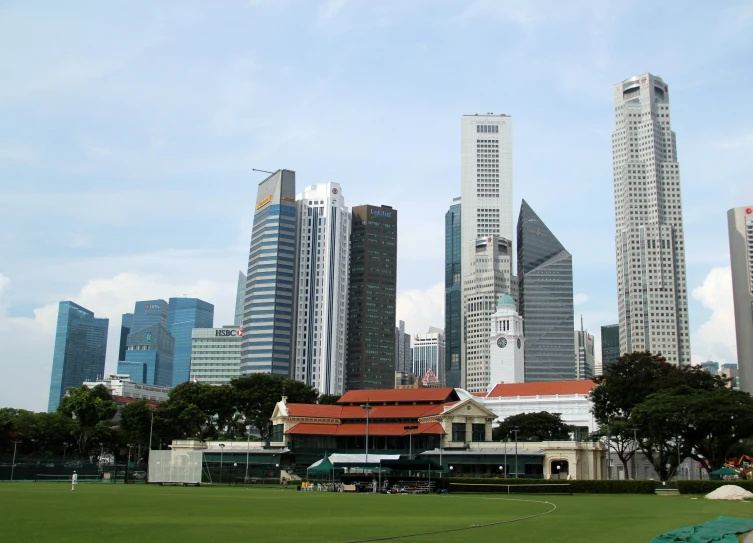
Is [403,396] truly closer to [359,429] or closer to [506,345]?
[359,429]

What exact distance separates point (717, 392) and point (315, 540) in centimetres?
7222

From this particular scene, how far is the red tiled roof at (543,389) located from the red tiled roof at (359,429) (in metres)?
50.2

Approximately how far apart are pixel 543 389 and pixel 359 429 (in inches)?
2177

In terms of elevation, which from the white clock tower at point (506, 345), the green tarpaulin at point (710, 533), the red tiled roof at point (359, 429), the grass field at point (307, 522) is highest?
the white clock tower at point (506, 345)

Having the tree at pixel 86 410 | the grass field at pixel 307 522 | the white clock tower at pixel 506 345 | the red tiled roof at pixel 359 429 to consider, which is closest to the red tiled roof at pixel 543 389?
the white clock tower at pixel 506 345

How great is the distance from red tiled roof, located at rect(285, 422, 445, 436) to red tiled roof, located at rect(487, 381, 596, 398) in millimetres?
50174

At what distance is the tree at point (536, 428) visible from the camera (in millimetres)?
122512

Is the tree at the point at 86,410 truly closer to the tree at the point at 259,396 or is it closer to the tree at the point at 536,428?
the tree at the point at 259,396

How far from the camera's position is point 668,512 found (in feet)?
129

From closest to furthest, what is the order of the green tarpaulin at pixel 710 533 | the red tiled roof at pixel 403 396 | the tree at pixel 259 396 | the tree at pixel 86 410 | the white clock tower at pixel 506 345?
the green tarpaulin at pixel 710 533 < the tree at pixel 86 410 < the red tiled roof at pixel 403 396 < the tree at pixel 259 396 < the white clock tower at pixel 506 345

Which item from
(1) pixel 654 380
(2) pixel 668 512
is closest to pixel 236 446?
(1) pixel 654 380

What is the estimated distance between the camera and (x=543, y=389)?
154000 millimetres

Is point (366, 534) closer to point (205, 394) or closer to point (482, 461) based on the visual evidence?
point (482, 461)

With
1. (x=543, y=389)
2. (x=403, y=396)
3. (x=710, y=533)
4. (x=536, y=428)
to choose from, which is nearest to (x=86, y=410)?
(x=403, y=396)
